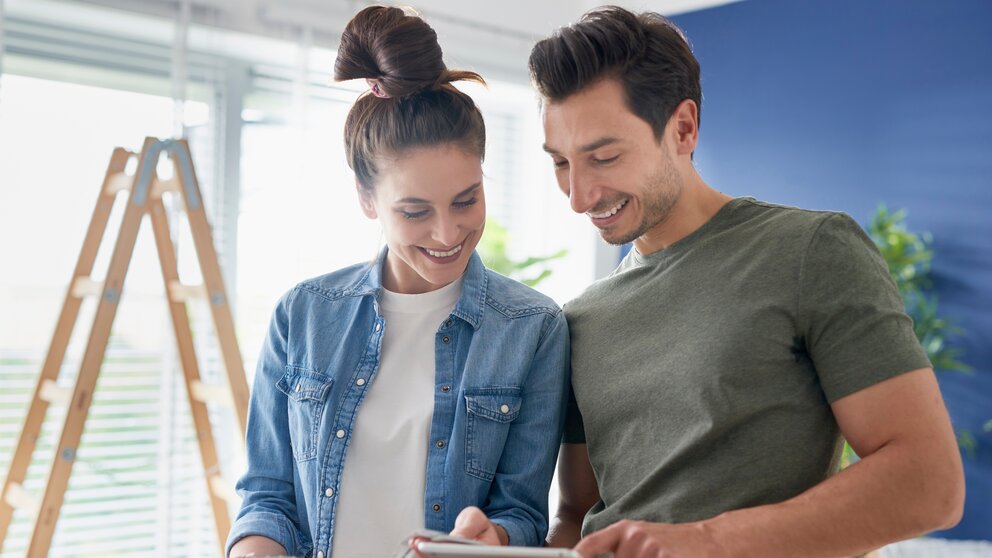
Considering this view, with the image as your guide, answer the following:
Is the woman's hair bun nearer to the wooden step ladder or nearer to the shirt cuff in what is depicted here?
the shirt cuff

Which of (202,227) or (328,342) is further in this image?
(202,227)

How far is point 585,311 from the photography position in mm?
1574

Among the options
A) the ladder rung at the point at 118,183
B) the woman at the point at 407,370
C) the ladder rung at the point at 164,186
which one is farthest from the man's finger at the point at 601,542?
the ladder rung at the point at 118,183

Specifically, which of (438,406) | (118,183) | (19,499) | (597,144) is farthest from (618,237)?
(19,499)

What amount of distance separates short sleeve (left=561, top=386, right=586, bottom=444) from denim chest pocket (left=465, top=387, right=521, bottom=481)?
0.49ft

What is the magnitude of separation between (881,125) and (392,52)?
308 cm

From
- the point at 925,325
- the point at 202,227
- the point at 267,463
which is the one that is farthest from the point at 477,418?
the point at 925,325

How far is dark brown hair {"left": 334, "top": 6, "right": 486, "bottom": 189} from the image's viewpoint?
148cm

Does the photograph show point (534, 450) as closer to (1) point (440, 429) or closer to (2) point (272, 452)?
(1) point (440, 429)

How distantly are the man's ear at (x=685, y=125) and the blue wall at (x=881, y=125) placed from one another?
2.64m

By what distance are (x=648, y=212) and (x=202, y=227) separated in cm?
148

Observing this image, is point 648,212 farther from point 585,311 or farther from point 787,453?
point 787,453

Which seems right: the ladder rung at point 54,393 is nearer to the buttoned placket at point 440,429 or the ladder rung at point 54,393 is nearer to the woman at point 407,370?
the woman at point 407,370

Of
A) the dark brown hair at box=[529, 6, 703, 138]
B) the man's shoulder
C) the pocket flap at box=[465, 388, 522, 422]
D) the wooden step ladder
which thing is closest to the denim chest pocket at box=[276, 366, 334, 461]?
the pocket flap at box=[465, 388, 522, 422]
